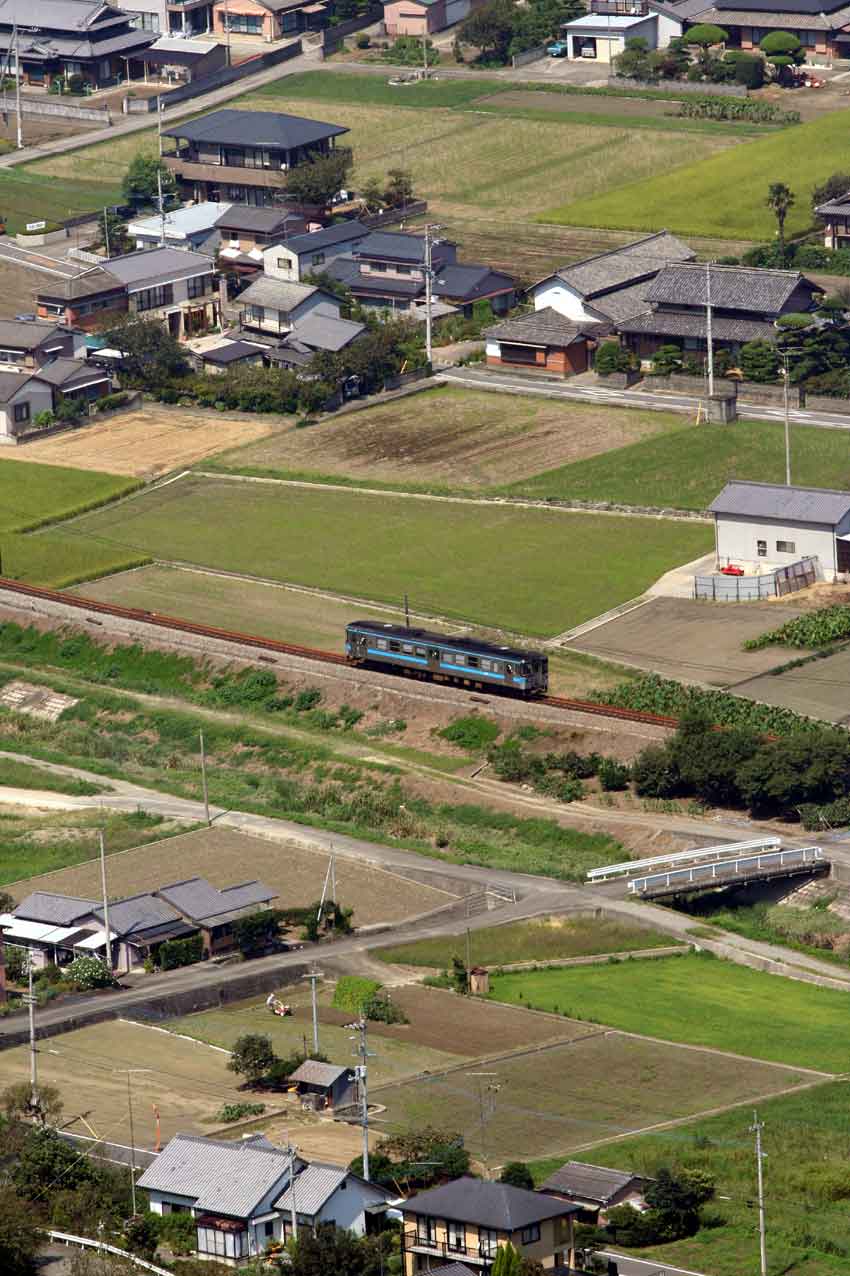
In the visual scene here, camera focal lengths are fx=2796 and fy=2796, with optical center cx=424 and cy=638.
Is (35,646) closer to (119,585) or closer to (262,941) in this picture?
(119,585)

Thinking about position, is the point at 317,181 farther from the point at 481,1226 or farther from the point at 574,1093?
the point at 481,1226

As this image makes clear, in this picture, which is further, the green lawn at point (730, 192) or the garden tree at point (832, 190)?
the green lawn at point (730, 192)

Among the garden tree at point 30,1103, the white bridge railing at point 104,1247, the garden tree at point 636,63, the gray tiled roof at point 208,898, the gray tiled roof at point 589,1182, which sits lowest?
the gray tiled roof at point 208,898

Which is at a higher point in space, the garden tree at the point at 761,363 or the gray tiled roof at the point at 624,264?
the gray tiled roof at the point at 624,264

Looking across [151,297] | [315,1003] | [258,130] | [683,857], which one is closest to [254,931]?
[315,1003]

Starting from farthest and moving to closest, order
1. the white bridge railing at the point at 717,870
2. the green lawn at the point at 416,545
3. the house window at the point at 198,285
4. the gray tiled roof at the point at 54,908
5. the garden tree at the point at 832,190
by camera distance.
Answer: the garden tree at the point at 832,190 < the house window at the point at 198,285 < the green lawn at the point at 416,545 < the white bridge railing at the point at 717,870 < the gray tiled roof at the point at 54,908

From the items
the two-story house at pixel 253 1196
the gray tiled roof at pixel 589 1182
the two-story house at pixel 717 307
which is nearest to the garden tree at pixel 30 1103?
the two-story house at pixel 253 1196

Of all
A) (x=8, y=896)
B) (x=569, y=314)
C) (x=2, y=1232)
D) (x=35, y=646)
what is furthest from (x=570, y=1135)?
(x=569, y=314)

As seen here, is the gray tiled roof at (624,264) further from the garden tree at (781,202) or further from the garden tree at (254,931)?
the garden tree at (254,931)

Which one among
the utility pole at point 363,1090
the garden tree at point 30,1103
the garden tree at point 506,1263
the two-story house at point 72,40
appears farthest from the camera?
the two-story house at point 72,40
